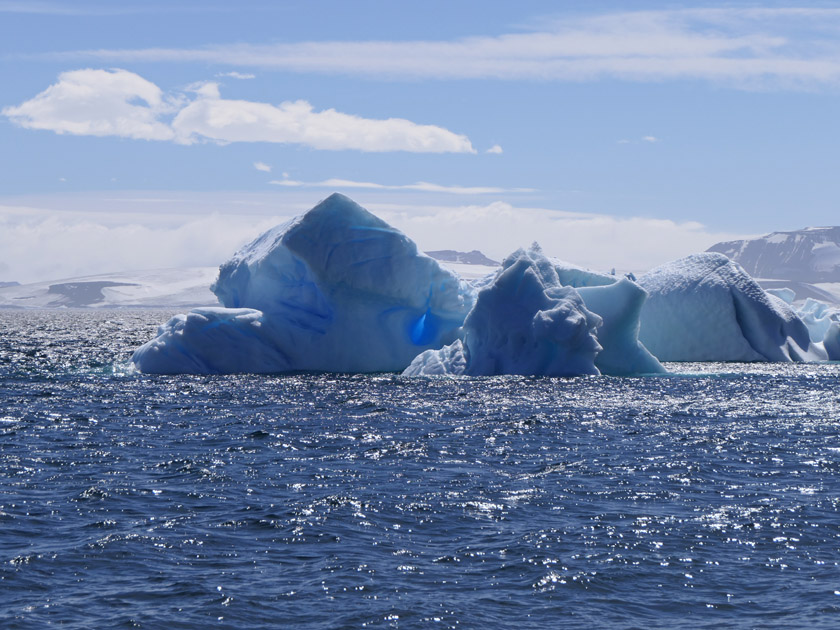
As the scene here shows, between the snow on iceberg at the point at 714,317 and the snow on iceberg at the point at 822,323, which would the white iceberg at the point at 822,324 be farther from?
the snow on iceberg at the point at 714,317

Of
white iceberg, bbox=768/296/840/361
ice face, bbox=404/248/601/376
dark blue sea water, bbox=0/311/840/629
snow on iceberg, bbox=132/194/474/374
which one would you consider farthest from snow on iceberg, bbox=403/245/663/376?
white iceberg, bbox=768/296/840/361

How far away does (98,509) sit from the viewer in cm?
1608

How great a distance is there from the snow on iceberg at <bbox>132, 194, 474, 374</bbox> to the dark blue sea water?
413 inches

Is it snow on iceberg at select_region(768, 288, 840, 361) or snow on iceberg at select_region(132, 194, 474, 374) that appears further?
snow on iceberg at select_region(768, 288, 840, 361)

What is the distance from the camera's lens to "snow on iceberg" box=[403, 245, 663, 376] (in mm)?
37188

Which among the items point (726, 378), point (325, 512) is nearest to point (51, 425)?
point (325, 512)

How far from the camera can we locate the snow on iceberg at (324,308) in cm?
3959

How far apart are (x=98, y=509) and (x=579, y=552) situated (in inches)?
293

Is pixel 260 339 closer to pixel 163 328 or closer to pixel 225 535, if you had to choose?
pixel 163 328

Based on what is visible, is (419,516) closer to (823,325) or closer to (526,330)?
(526,330)

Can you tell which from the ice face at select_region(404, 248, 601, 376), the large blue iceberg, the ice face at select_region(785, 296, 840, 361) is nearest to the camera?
the ice face at select_region(404, 248, 601, 376)

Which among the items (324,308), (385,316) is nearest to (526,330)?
(385,316)

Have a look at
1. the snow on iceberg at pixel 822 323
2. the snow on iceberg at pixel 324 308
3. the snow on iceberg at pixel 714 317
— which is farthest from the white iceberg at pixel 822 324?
the snow on iceberg at pixel 324 308

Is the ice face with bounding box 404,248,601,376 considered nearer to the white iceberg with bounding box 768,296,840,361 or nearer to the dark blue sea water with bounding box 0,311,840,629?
the dark blue sea water with bounding box 0,311,840,629
